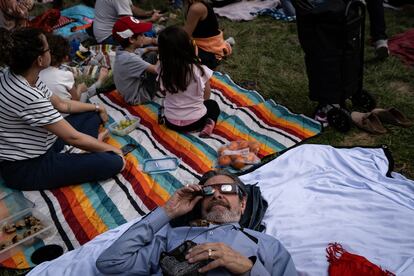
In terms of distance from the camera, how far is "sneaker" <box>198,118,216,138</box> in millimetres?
4293

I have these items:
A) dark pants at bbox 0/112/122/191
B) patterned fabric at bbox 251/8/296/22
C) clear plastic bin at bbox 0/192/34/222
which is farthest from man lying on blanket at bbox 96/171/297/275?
patterned fabric at bbox 251/8/296/22

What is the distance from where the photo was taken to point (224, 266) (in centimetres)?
211

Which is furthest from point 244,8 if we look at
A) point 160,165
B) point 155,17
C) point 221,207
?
point 221,207

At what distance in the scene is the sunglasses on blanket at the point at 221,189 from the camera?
2660mm

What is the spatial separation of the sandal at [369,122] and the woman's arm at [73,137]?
2475 mm

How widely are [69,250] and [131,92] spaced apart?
2.39 m

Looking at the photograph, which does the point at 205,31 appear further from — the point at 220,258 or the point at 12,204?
the point at 220,258

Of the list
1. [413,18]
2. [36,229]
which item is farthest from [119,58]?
[413,18]

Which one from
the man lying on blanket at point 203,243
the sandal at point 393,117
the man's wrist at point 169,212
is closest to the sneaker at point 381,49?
the sandal at point 393,117

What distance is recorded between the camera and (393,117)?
164 inches

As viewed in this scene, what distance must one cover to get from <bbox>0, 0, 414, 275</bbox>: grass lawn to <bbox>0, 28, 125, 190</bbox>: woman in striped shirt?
219cm

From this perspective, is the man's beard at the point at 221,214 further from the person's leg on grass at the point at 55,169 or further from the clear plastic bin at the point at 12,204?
the clear plastic bin at the point at 12,204

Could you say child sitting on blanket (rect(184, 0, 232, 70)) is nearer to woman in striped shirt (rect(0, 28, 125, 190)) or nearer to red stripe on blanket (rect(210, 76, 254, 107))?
red stripe on blanket (rect(210, 76, 254, 107))

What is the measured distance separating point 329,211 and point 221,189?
0.87m
